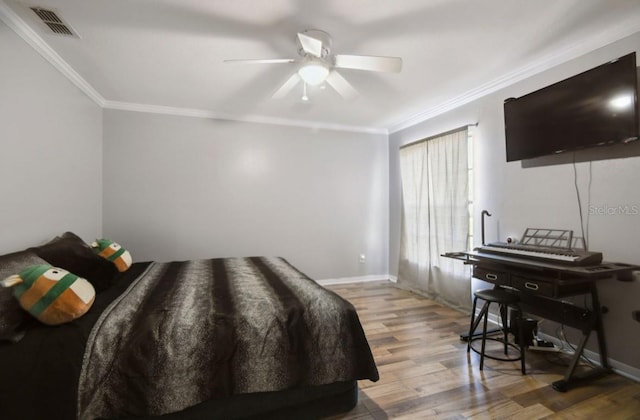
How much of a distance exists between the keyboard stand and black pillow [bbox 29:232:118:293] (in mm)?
2920

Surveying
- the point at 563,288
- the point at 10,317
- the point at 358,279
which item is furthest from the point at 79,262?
the point at 358,279

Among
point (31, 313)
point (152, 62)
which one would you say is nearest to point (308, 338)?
point (31, 313)

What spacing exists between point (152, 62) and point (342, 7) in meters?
1.81

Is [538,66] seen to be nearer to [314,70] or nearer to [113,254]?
[314,70]

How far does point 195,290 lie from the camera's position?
2.04m

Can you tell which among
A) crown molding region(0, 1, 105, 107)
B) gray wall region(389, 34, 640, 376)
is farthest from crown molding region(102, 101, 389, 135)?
gray wall region(389, 34, 640, 376)

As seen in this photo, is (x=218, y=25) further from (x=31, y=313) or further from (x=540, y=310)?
(x=540, y=310)

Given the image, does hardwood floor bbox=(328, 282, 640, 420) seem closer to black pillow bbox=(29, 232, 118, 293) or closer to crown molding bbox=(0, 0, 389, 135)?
black pillow bbox=(29, 232, 118, 293)

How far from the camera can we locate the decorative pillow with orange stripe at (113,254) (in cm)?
258

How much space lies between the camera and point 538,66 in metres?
2.71

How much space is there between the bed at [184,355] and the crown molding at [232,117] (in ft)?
7.71

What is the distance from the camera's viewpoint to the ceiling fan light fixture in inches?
86.6

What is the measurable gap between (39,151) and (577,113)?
4259 millimetres

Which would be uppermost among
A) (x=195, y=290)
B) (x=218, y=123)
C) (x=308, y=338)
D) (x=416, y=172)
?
(x=218, y=123)
